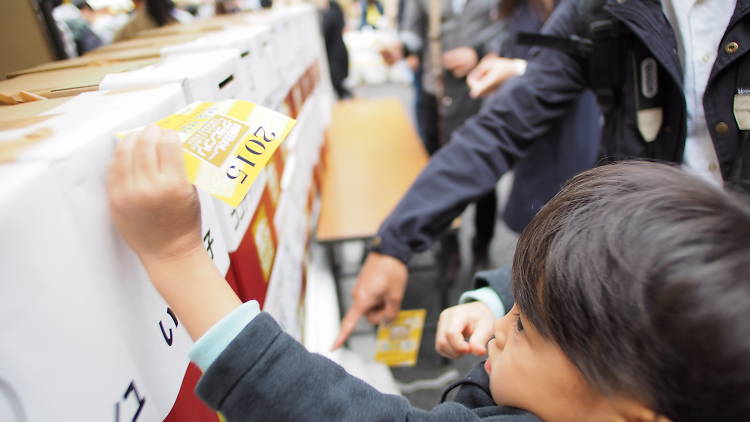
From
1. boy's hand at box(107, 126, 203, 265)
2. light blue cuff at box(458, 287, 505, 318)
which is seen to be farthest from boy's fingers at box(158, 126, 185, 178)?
light blue cuff at box(458, 287, 505, 318)

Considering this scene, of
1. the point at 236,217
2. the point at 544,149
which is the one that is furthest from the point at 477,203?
the point at 236,217

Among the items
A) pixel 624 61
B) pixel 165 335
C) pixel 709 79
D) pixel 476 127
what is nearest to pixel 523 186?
pixel 476 127

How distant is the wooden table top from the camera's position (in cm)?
172

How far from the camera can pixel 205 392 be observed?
1.48ft

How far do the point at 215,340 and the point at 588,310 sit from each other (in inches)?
15.5

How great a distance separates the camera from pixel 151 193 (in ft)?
1.28

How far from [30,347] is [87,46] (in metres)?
1.46

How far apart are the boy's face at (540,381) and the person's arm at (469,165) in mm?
418

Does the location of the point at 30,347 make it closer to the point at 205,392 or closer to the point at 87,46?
the point at 205,392

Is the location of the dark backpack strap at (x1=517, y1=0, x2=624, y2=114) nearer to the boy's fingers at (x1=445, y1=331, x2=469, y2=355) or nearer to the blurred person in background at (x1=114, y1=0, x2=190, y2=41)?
the boy's fingers at (x1=445, y1=331, x2=469, y2=355)

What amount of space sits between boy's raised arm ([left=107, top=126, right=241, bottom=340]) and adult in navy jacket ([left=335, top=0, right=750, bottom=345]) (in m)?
0.58

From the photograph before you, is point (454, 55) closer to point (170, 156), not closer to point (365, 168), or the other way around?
point (365, 168)

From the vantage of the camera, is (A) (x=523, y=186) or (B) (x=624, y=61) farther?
(A) (x=523, y=186)

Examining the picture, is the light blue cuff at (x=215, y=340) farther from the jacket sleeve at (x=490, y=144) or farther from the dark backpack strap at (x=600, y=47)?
the dark backpack strap at (x=600, y=47)
